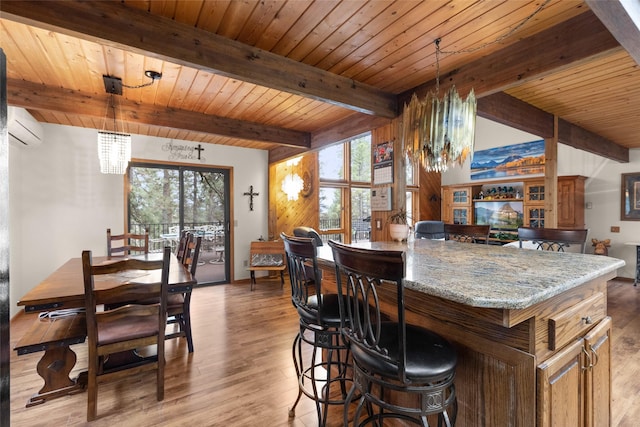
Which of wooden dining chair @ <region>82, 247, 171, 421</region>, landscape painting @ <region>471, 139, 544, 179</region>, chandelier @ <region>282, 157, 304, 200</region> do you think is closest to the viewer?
wooden dining chair @ <region>82, 247, 171, 421</region>

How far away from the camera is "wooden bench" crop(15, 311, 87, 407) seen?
1.90m

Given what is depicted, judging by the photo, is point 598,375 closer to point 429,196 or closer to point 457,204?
point 457,204

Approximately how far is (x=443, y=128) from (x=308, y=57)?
127 centimetres

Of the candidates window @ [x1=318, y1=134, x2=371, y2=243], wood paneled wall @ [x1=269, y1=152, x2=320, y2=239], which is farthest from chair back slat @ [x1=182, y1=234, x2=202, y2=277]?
window @ [x1=318, y1=134, x2=371, y2=243]

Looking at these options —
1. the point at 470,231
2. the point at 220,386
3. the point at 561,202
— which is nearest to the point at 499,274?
the point at 470,231

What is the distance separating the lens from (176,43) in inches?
75.5

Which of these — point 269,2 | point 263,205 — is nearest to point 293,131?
point 263,205

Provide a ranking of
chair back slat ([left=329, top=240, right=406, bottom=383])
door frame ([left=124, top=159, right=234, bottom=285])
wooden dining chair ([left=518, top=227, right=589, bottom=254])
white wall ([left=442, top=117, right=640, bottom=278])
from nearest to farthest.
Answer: chair back slat ([left=329, top=240, right=406, bottom=383])
wooden dining chair ([left=518, top=227, right=589, bottom=254])
door frame ([left=124, top=159, right=234, bottom=285])
white wall ([left=442, top=117, right=640, bottom=278])

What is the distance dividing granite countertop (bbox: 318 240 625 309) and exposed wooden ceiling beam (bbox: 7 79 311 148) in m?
2.70

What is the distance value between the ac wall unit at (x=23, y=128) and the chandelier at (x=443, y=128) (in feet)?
12.2

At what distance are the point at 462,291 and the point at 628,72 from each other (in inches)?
127

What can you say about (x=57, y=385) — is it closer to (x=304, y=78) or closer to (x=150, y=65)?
(x=150, y=65)

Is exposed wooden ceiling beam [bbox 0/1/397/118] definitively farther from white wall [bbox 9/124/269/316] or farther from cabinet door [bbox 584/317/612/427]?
white wall [bbox 9/124/269/316]

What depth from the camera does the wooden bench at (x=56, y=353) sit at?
1896mm
